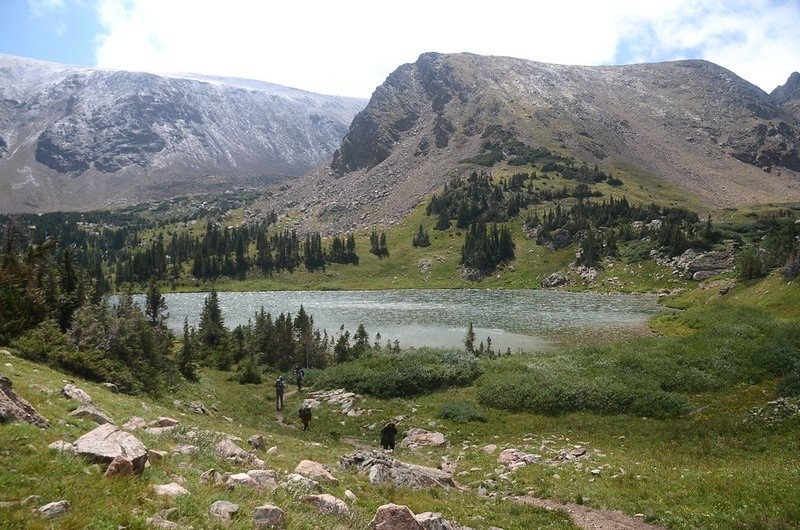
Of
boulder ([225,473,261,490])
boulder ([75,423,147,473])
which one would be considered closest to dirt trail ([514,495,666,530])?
boulder ([225,473,261,490])

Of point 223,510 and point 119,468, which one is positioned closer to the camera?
point 223,510

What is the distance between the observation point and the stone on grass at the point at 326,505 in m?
11.8

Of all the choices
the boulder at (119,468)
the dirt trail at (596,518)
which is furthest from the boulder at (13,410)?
the dirt trail at (596,518)

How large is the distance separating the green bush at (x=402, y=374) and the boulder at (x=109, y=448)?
26.0 meters

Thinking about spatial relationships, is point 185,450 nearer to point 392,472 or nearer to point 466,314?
point 392,472

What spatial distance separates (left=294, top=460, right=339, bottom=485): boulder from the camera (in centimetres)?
1509

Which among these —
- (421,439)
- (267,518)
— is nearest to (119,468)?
(267,518)

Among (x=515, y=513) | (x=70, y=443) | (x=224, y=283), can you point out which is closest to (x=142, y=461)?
(x=70, y=443)

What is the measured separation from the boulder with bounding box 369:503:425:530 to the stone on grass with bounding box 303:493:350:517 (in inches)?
35.6

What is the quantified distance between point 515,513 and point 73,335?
2644 cm

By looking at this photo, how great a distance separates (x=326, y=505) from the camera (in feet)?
38.9

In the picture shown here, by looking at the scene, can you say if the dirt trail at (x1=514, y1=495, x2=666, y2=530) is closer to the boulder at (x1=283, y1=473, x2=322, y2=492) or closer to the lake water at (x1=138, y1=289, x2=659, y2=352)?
the boulder at (x1=283, y1=473, x2=322, y2=492)

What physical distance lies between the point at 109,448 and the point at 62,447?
0.94 metres

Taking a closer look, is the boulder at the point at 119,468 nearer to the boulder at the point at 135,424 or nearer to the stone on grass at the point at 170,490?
the stone on grass at the point at 170,490
